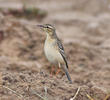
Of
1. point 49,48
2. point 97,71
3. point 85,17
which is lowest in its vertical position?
point 49,48

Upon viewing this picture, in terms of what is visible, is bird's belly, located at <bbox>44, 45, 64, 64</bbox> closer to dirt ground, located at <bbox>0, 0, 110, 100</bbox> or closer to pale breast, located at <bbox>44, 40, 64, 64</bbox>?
pale breast, located at <bbox>44, 40, 64, 64</bbox>

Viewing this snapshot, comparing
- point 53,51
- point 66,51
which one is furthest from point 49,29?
point 66,51

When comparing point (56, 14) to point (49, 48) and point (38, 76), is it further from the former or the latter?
point (38, 76)

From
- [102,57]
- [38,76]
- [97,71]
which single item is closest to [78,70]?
[97,71]

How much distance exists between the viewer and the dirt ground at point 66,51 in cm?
520

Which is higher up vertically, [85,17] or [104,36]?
[85,17]

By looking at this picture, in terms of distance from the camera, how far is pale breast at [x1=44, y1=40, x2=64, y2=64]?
668 cm

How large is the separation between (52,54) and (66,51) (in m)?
3.31

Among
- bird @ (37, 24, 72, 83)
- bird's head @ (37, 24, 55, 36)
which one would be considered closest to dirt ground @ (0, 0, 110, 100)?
bird @ (37, 24, 72, 83)

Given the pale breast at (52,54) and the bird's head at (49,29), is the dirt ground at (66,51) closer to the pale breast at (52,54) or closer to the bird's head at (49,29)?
the pale breast at (52,54)

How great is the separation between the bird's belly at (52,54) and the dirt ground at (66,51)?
0.32 metres

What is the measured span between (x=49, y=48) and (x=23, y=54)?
311 cm

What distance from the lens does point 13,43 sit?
10.0 meters

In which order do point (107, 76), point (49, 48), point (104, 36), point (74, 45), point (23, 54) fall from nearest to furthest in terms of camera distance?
point (49, 48), point (107, 76), point (23, 54), point (74, 45), point (104, 36)
